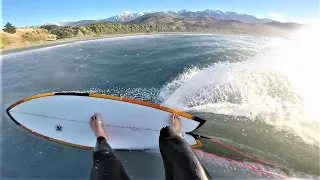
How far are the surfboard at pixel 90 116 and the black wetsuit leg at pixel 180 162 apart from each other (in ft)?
5.88

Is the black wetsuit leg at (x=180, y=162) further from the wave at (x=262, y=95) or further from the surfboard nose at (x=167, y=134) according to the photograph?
the wave at (x=262, y=95)

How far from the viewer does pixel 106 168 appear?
2709mm

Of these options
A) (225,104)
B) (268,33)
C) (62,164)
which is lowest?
(62,164)

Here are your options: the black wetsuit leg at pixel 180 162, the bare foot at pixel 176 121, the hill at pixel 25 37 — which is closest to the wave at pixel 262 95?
the bare foot at pixel 176 121

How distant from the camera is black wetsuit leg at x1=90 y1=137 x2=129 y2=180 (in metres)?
2.60

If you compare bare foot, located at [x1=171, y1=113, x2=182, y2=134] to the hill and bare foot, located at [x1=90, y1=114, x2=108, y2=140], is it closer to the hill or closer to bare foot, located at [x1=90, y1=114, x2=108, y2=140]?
bare foot, located at [x1=90, y1=114, x2=108, y2=140]

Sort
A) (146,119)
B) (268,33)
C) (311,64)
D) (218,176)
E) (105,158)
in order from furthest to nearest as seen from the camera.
→ (268,33), (311,64), (146,119), (218,176), (105,158)

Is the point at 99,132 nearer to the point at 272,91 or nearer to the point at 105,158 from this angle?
the point at 105,158

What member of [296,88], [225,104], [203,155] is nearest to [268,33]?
[296,88]

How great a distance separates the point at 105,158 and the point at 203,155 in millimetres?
2458

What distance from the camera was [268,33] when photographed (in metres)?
31.5

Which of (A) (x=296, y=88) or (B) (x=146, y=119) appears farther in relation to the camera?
(A) (x=296, y=88)

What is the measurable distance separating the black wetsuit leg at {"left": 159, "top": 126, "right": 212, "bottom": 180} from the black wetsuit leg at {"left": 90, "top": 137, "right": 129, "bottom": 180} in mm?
451

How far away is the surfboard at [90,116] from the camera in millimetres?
4938
